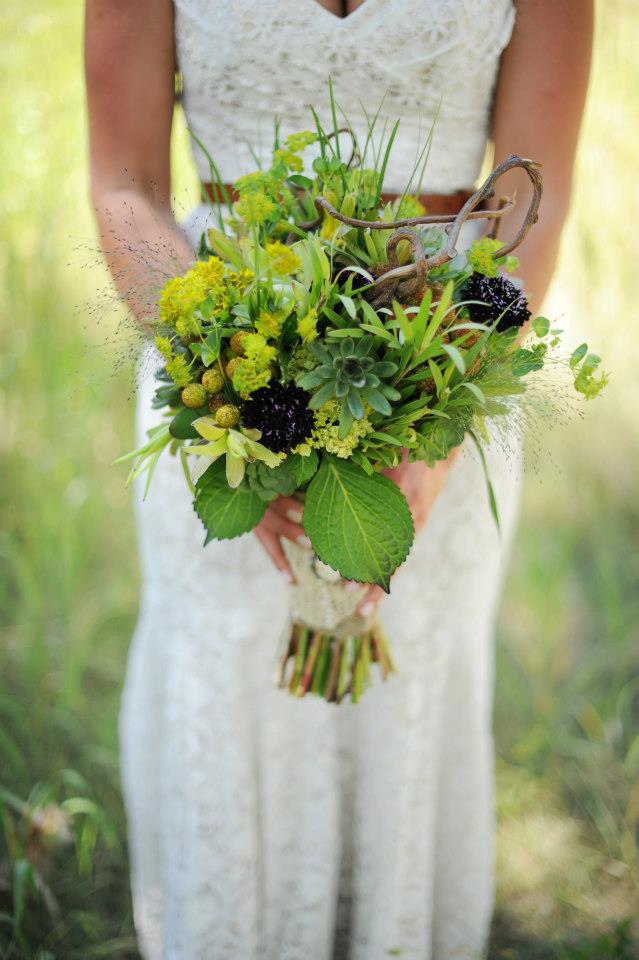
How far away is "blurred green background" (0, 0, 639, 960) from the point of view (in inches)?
76.8

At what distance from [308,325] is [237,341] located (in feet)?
0.28

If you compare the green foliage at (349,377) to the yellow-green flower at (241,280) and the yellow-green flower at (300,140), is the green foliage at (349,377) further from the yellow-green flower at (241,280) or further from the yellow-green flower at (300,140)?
the yellow-green flower at (300,140)

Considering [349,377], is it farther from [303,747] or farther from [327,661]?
[303,747]

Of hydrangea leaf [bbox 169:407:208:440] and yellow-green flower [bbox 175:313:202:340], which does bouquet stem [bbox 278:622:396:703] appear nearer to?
hydrangea leaf [bbox 169:407:208:440]

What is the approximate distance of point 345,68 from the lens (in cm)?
125

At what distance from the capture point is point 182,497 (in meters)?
1.41

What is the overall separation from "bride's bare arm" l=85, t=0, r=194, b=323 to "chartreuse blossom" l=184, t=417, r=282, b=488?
11.0 inches

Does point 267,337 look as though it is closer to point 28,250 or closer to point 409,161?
point 409,161

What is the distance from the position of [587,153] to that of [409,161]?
1581 millimetres

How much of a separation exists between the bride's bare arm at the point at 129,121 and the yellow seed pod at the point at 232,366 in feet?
0.84

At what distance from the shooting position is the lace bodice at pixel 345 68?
1224 millimetres

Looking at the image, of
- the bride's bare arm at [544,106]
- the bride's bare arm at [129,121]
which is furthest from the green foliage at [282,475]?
the bride's bare arm at [544,106]

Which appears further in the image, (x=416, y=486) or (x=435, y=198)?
(x=435, y=198)

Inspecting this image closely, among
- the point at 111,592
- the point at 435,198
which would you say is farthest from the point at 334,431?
the point at 111,592
